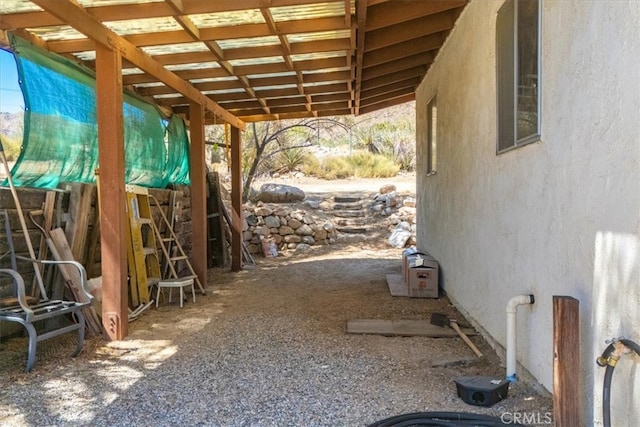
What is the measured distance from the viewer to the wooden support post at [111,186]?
402cm

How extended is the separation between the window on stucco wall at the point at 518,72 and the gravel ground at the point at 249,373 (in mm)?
1622

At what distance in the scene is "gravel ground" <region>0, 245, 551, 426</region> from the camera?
264 cm

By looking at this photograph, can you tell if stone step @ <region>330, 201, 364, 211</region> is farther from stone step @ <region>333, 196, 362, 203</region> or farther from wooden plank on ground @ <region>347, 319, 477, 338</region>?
wooden plank on ground @ <region>347, 319, 477, 338</region>

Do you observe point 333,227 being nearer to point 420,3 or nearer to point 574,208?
point 420,3

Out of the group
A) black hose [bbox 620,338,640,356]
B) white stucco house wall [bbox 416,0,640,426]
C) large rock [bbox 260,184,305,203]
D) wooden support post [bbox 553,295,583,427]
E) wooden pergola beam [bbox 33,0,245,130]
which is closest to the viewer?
black hose [bbox 620,338,640,356]

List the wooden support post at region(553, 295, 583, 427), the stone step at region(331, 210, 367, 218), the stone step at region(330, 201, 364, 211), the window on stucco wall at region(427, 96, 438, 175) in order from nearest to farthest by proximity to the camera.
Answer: the wooden support post at region(553, 295, 583, 427)
the window on stucco wall at region(427, 96, 438, 175)
the stone step at region(331, 210, 367, 218)
the stone step at region(330, 201, 364, 211)

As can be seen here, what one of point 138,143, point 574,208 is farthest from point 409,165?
point 574,208

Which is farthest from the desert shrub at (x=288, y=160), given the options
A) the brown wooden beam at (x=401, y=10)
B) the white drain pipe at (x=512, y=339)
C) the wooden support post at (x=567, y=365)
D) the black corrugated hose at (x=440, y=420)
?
the wooden support post at (x=567, y=365)

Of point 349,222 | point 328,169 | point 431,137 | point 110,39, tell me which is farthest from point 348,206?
point 110,39

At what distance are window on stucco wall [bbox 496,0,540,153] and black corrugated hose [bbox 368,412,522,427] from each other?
160cm

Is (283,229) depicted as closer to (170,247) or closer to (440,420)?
(170,247)

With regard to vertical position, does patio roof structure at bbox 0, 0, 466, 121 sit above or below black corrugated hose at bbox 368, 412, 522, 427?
above

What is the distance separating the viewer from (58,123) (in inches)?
167

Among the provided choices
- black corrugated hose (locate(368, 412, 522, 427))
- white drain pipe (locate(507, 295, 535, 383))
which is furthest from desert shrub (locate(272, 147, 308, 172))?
black corrugated hose (locate(368, 412, 522, 427))
